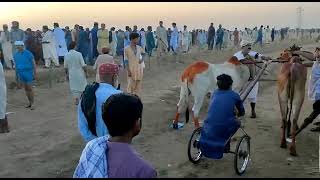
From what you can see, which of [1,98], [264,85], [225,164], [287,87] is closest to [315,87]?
[287,87]

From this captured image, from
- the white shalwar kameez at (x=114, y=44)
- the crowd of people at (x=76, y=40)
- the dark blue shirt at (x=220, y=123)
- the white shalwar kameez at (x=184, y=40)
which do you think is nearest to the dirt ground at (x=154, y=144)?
the dark blue shirt at (x=220, y=123)

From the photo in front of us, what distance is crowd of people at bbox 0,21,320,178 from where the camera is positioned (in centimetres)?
273

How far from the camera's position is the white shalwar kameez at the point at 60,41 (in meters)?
20.0

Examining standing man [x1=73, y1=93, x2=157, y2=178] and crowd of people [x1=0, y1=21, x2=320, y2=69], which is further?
crowd of people [x1=0, y1=21, x2=320, y2=69]

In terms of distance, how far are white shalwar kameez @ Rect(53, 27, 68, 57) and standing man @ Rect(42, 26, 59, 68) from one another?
0.35m

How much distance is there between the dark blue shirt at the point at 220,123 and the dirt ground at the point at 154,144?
499 mm

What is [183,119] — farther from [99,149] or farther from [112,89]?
[99,149]

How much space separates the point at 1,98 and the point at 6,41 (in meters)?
10.0

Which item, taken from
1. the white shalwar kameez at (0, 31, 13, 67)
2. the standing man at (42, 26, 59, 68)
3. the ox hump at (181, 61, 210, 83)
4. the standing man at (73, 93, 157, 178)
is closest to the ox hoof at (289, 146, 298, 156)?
the ox hump at (181, 61, 210, 83)

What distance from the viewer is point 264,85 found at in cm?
1717

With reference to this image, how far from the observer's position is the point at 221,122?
6.51 metres

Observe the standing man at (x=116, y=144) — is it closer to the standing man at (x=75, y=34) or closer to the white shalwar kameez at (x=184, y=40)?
the standing man at (x=75, y=34)

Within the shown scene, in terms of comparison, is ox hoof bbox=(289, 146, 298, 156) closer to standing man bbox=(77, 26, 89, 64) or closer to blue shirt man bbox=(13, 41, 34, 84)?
blue shirt man bbox=(13, 41, 34, 84)

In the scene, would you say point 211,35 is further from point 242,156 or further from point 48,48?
point 242,156
